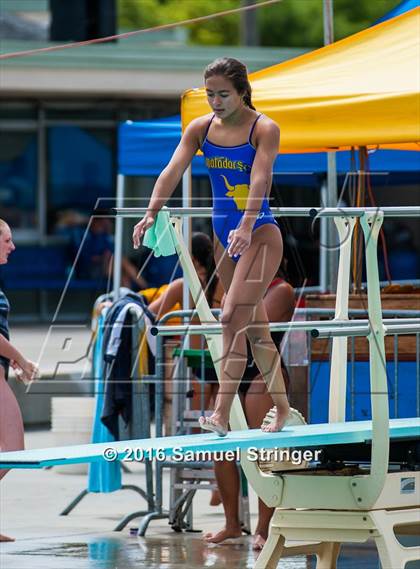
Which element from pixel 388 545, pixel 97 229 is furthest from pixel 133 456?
pixel 97 229

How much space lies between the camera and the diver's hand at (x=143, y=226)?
6117 millimetres

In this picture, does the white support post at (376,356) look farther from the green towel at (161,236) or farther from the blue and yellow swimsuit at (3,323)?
the blue and yellow swimsuit at (3,323)

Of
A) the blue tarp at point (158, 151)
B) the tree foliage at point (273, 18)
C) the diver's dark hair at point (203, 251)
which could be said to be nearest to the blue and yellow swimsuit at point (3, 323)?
the diver's dark hair at point (203, 251)

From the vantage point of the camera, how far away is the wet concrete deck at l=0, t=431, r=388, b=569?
798 cm

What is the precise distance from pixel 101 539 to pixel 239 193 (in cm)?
325

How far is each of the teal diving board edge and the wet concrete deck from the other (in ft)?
4.42

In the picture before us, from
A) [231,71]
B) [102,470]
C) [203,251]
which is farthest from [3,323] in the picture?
[231,71]

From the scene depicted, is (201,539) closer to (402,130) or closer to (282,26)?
(402,130)

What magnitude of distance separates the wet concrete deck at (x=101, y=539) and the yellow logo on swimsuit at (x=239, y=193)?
7.12ft

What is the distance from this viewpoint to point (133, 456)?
6004 mm

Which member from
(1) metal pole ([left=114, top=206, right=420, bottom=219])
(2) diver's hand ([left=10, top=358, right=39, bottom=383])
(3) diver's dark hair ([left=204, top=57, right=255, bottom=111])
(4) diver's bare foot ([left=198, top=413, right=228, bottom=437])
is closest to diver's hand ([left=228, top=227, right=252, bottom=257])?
(1) metal pole ([left=114, top=206, right=420, bottom=219])

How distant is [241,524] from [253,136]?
3.38 metres

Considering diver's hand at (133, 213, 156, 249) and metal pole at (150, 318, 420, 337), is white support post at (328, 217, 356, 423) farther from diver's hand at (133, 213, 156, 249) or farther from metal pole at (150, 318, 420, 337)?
diver's hand at (133, 213, 156, 249)

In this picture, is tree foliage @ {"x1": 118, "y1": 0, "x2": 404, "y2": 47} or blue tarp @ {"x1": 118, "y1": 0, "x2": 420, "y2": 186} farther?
tree foliage @ {"x1": 118, "y1": 0, "x2": 404, "y2": 47}
